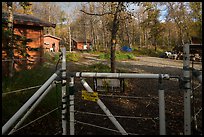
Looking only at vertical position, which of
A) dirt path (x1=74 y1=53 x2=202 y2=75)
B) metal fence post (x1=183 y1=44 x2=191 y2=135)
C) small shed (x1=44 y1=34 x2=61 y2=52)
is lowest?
dirt path (x1=74 y1=53 x2=202 y2=75)

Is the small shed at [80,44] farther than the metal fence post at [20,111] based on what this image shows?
Yes

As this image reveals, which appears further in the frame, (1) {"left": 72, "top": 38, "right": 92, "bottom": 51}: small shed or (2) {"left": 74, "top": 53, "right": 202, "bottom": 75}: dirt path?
(1) {"left": 72, "top": 38, "right": 92, "bottom": 51}: small shed

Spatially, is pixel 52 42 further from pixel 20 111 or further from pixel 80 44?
pixel 20 111

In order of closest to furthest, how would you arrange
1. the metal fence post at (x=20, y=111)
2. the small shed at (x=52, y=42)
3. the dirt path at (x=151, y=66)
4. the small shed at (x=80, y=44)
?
the metal fence post at (x=20, y=111) → the dirt path at (x=151, y=66) → the small shed at (x=52, y=42) → the small shed at (x=80, y=44)

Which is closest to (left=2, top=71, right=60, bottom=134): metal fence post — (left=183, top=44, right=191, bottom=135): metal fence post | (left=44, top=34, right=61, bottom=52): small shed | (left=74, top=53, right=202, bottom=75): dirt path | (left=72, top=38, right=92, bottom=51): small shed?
(left=183, top=44, right=191, bottom=135): metal fence post

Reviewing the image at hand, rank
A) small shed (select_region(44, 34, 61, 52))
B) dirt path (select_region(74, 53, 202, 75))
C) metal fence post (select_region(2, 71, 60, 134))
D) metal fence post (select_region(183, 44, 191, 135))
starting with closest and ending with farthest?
1. metal fence post (select_region(183, 44, 191, 135))
2. metal fence post (select_region(2, 71, 60, 134))
3. dirt path (select_region(74, 53, 202, 75))
4. small shed (select_region(44, 34, 61, 52))

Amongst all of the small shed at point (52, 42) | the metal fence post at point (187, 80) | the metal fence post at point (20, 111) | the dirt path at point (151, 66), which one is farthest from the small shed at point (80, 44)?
the metal fence post at point (187, 80)

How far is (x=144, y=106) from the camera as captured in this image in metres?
5.73

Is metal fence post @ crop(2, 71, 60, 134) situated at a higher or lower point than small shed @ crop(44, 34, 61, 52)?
lower

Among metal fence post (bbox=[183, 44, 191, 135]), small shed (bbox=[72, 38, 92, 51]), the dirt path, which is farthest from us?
small shed (bbox=[72, 38, 92, 51])

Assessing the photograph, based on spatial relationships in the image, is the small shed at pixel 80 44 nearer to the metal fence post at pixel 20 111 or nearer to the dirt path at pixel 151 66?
the dirt path at pixel 151 66

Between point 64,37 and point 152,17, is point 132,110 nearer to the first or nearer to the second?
point 152,17

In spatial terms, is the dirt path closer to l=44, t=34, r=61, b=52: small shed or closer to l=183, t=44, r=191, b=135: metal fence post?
l=183, t=44, r=191, b=135: metal fence post

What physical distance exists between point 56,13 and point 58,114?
49266 mm
